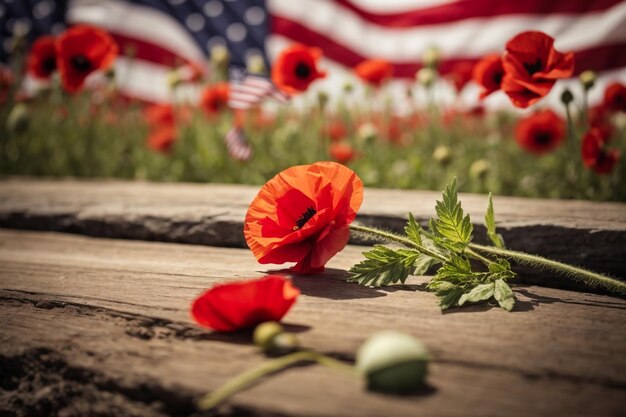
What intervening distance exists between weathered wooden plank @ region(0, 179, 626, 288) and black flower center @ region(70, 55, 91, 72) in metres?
0.41

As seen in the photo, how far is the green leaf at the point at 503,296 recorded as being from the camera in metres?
0.81

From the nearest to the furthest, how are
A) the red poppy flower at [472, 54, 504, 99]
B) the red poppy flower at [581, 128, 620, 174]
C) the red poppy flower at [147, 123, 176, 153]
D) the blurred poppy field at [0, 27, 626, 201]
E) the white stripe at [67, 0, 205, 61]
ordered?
the red poppy flower at [472, 54, 504, 99] < the red poppy flower at [581, 128, 620, 174] < the blurred poppy field at [0, 27, 626, 201] < the red poppy flower at [147, 123, 176, 153] < the white stripe at [67, 0, 205, 61]

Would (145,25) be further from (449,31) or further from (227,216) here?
(227,216)

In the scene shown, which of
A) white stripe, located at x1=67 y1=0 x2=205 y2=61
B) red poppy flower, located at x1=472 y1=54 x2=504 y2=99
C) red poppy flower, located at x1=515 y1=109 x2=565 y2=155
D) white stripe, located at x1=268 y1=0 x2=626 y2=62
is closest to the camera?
red poppy flower, located at x1=472 y1=54 x2=504 y2=99

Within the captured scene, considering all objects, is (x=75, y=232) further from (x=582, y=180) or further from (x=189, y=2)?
(x=189, y=2)

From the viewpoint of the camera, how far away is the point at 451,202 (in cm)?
84

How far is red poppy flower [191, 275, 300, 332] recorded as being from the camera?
0.66 m

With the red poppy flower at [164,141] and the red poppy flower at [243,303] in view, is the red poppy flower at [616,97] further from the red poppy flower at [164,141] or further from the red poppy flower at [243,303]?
the red poppy flower at [164,141]

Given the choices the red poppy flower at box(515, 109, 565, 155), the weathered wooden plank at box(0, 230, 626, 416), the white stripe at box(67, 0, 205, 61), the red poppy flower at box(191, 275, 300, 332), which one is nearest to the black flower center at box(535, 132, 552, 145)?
the red poppy flower at box(515, 109, 565, 155)

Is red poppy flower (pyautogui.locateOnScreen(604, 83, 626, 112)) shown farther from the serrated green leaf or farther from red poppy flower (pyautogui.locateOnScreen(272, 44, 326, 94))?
the serrated green leaf

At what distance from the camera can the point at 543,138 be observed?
238 centimetres

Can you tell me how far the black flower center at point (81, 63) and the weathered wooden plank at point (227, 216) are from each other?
0.41 metres

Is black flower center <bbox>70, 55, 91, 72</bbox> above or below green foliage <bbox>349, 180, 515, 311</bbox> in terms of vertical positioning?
above

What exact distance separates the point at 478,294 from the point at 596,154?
0.96 m
